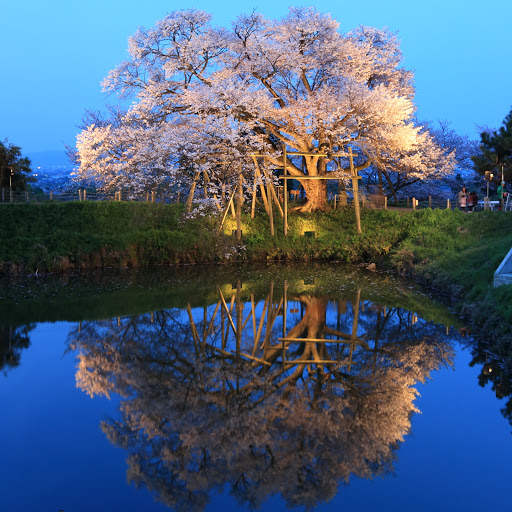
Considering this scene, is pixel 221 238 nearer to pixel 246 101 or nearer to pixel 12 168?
pixel 246 101

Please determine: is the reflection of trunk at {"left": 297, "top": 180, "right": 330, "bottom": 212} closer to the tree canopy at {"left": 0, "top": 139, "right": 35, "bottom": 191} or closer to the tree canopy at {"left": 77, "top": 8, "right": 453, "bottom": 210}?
the tree canopy at {"left": 77, "top": 8, "right": 453, "bottom": 210}

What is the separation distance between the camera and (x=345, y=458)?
7730mm

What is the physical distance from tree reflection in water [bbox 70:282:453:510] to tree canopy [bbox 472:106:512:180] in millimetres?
18747

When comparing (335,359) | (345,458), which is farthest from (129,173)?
(345,458)

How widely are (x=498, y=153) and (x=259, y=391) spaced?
27.4 metres

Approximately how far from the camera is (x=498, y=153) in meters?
33.1

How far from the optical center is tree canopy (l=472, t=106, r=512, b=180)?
32.2 metres

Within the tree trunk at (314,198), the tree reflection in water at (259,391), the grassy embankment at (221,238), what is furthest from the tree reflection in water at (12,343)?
the tree trunk at (314,198)

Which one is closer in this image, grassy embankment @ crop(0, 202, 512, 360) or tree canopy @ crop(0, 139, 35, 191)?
grassy embankment @ crop(0, 202, 512, 360)

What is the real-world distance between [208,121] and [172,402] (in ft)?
64.2

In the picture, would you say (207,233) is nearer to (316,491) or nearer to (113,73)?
(113,73)

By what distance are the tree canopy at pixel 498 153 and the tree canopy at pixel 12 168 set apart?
26723 millimetres

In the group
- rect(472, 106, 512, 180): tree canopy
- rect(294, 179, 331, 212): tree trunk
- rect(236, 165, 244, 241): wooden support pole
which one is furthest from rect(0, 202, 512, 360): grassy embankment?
rect(472, 106, 512, 180): tree canopy

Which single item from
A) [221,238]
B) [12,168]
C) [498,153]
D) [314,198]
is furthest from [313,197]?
[12,168]
